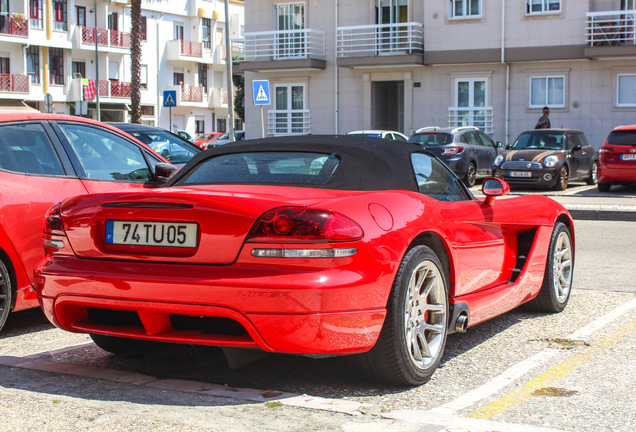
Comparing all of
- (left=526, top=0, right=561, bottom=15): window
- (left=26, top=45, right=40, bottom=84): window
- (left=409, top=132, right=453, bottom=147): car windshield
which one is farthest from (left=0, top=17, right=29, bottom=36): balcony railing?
(left=409, top=132, right=453, bottom=147): car windshield

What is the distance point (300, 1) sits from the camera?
3472 centimetres

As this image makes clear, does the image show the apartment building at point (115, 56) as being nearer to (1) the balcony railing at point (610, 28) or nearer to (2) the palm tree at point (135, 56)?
(2) the palm tree at point (135, 56)

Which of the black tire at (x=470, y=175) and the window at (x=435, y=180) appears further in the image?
the black tire at (x=470, y=175)

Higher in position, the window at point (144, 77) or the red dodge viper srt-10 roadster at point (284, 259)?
the window at point (144, 77)

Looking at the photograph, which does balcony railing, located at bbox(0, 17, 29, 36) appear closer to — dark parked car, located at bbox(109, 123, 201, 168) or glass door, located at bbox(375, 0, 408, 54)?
glass door, located at bbox(375, 0, 408, 54)

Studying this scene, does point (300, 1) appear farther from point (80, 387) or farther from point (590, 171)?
point (80, 387)

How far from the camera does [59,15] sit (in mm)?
53625

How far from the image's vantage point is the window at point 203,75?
212ft

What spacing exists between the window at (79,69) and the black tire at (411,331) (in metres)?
53.5

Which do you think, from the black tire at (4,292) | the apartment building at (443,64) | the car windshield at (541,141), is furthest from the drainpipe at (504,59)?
the black tire at (4,292)

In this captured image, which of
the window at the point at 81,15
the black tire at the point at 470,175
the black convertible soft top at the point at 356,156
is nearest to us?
the black convertible soft top at the point at 356,156

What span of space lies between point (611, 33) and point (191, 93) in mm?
40277

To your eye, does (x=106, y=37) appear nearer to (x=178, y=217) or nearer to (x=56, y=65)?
(x=56, y=65)

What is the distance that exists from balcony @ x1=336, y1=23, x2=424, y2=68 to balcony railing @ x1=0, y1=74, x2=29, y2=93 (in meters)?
25.2
